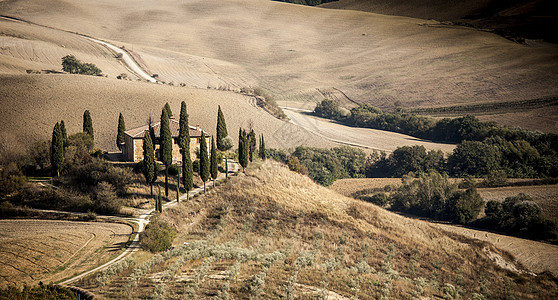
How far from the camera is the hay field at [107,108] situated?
199 feet

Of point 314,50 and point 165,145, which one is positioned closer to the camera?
point 165,145

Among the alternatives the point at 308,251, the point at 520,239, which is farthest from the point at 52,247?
the point at 520,239

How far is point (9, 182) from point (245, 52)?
125 metres

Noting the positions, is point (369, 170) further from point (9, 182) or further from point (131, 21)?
point (131, 21)

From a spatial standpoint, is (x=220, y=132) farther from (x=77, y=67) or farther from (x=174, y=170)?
(x=77, y=67)

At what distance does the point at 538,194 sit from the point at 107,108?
6091cm

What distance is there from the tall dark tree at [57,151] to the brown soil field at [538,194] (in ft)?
152

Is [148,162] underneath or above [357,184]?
above

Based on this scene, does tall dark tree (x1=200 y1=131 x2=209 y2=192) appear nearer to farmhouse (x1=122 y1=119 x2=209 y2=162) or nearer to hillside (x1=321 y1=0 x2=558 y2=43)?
farmhouse (x1=122 y1=119 x2=209 y2=162)

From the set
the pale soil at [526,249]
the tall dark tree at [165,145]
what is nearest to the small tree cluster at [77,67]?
the tall dark tree at [165,145]

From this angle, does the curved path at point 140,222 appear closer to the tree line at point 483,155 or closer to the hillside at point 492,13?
the tree line at point 483,155

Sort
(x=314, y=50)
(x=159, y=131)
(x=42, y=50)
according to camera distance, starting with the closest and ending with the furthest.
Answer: (x=159, y=131), (x=42, y=50), (x=314, y=50)

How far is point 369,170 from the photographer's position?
73875 millimetres

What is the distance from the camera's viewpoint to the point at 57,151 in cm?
4109
